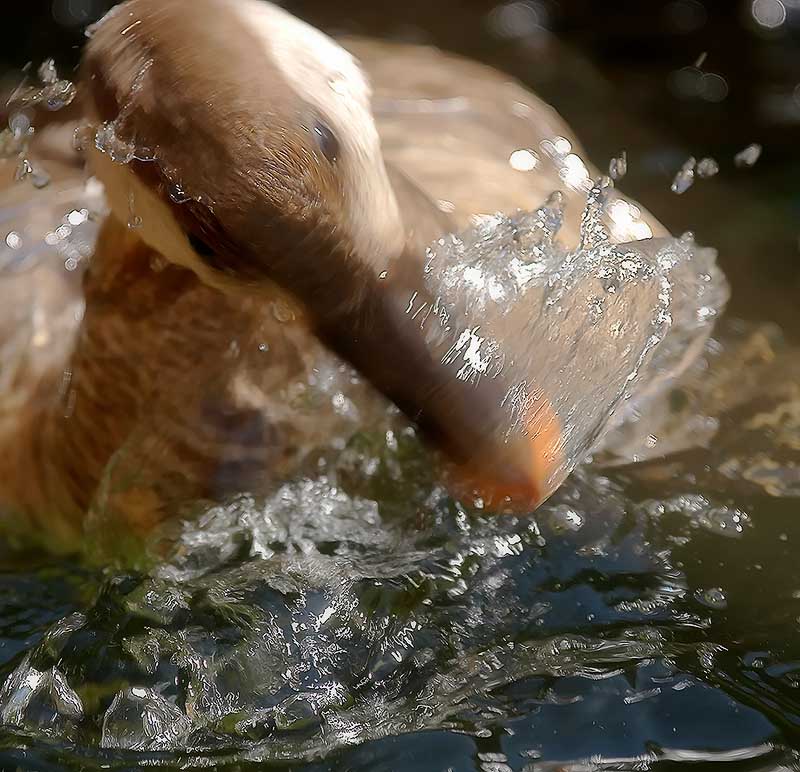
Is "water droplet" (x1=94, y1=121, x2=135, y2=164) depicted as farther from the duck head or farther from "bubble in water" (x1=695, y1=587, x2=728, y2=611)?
"bubble in water" (x1=695, y1=587, x2=728, y2=611)

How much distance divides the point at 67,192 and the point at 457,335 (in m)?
1.37

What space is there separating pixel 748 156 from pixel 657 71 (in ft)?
2.16

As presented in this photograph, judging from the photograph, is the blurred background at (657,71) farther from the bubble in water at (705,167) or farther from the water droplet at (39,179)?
the water droplet at (39,179)

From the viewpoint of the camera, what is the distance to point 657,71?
413 cm

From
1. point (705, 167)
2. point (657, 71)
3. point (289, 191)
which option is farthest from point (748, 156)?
point (289, 191)

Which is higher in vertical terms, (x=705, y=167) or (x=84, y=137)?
(x=84, y=137)

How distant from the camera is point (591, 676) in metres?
1.91

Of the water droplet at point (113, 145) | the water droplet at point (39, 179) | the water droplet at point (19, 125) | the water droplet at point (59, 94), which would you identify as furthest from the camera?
the water droplet at point (39, 179)

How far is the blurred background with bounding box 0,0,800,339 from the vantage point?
3568 mm

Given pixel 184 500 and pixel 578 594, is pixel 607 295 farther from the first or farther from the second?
pixel 184 500

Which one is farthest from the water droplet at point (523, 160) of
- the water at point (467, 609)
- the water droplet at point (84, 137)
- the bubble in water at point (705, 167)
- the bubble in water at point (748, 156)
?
the water droplet at point (84, 137)

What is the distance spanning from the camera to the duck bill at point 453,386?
170 centimetres

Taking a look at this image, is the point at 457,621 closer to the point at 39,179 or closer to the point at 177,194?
the point at 177,194

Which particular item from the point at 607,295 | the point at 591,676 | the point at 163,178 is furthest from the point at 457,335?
the point at 591,676
